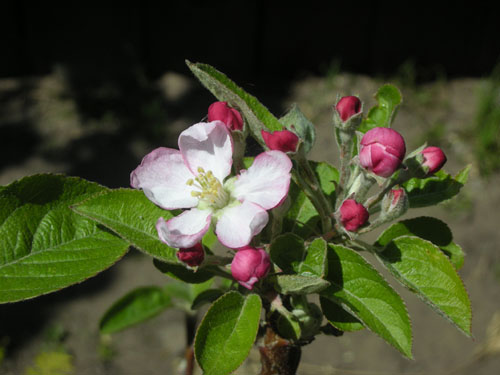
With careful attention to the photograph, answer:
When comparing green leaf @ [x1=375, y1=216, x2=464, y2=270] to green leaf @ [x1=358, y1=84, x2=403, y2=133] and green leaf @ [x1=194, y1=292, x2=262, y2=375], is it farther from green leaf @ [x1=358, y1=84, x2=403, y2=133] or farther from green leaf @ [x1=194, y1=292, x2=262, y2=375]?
green leaf @ [x1=194, y1=292, x2=262, y2=375]

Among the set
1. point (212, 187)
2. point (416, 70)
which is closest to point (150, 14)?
point (416, 70)

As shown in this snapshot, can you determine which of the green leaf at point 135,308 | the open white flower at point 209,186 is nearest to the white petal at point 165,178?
the open white flower at point 209,186

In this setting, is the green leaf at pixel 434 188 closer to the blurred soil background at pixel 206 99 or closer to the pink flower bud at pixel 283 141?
the pink flower bud at pixel 283 141

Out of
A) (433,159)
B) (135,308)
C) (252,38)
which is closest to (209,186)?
(433,159)

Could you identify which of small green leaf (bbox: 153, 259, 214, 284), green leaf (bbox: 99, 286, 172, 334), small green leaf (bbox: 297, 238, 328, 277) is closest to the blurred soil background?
green leaf (bbox: 99, 286, 172, 334)

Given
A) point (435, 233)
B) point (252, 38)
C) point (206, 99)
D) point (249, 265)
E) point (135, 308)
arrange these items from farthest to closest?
point (252, 38) < point (206, 99) < point (135, 308) < point (435, 233) < point (249, 265)

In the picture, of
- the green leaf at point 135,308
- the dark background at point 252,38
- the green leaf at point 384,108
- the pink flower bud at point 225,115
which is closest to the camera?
the pink flower bud at point 225,115

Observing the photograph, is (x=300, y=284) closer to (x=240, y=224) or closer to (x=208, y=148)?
(x=240, y=224)
